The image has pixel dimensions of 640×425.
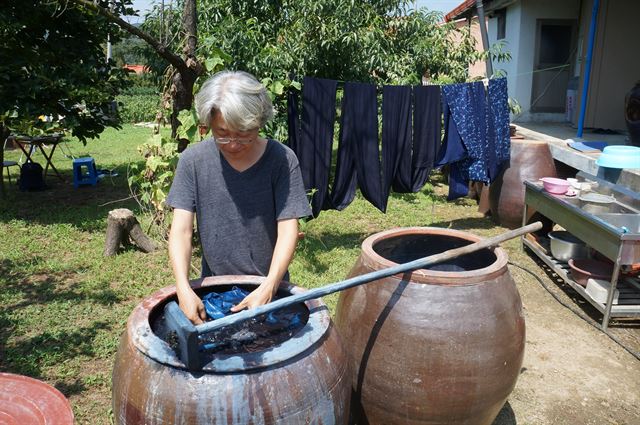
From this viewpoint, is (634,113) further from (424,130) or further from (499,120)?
(424,130)

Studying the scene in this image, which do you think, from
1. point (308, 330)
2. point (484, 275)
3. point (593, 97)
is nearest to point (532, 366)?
point (484, 275)

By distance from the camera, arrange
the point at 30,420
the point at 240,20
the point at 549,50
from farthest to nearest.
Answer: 1. the point at 549,50
2. the point at 240,20
3. the point at 30,420

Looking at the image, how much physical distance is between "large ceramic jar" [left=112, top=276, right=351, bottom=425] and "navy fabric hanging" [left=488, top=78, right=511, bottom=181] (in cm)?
479

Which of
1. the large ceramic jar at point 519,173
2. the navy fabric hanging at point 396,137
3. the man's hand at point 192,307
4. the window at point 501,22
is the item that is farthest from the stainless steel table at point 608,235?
the window at point 501,22

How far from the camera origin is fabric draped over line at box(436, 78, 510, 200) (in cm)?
579

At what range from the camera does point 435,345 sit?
2.34 m

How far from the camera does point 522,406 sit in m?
3.36

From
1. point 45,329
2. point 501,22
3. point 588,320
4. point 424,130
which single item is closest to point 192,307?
point 45,329

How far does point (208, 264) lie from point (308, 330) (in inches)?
28.6

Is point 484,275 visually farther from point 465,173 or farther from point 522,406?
point 465,173

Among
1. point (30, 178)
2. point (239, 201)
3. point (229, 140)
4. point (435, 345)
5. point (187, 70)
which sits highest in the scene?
point (187, 70)

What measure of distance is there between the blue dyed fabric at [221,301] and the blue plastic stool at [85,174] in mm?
7972

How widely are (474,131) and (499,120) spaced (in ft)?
1.39

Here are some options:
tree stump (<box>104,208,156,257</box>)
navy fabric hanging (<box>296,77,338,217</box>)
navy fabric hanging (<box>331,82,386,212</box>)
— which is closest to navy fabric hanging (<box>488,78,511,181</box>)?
navy fabric hanging (<box>331,82,386,212</box>)
